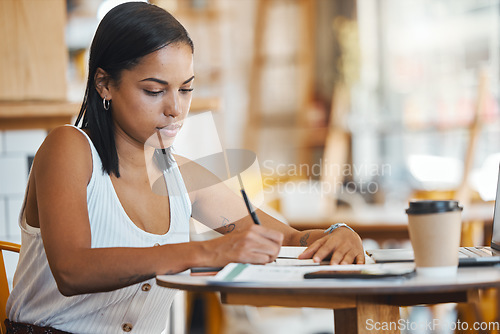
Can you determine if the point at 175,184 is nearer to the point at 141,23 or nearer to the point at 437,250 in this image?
the point at 141,23

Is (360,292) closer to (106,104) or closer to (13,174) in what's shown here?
(106,104)

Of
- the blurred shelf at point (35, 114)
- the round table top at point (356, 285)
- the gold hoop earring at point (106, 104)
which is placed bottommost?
the round table top at point (356, 285)

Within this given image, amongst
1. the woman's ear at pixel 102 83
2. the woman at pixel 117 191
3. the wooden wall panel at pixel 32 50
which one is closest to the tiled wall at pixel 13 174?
the wooden wall panel at pixel 32 50

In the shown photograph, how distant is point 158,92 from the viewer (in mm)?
1215

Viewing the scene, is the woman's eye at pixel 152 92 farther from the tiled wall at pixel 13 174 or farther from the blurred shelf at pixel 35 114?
the tiled wall at pixel 13 174

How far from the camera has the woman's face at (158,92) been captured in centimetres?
121

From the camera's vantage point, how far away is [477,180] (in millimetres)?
4609

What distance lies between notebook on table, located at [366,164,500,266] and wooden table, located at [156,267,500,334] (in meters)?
0.02

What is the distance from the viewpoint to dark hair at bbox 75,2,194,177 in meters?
1.22

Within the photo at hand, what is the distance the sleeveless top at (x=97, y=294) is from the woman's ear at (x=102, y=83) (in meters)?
0.13

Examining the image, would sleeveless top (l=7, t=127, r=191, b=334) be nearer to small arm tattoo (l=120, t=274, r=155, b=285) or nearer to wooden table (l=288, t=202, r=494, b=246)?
small arm tattoo (l=120, t=274, r=155, b=285)

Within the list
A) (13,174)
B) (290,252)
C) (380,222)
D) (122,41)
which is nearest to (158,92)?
(122,41)

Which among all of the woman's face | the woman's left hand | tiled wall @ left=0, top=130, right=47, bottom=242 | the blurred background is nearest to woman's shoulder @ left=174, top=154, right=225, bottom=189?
the woman's face

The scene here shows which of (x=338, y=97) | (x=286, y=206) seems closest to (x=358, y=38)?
(x=338, y=97)
